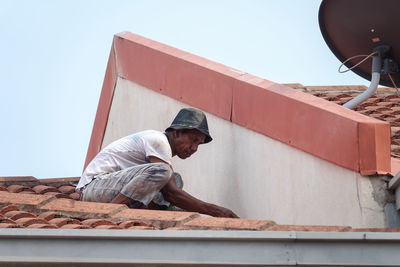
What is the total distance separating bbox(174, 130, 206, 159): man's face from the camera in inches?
320

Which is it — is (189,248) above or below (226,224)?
below

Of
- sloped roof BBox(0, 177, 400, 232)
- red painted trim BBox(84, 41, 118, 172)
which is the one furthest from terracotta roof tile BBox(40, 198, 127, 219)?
red painted trim BBox(84, 41, 118, 172)

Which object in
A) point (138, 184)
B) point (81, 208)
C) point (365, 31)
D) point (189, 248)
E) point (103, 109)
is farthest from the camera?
point (103, 109)

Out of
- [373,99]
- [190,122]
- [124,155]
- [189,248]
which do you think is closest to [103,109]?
[373,99]

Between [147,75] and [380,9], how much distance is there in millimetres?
2614

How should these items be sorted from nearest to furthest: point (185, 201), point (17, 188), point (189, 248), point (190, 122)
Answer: point (189, 248) → point (185, 201) → point (190, 122) → point (17, 188)

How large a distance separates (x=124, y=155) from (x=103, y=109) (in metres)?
3.48

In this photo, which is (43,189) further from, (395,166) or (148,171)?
(395,166)

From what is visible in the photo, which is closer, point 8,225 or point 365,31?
point 8,225

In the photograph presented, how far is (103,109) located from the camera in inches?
455

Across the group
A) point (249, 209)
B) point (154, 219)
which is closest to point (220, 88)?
point (249, 209)

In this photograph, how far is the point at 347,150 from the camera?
7.31 metres

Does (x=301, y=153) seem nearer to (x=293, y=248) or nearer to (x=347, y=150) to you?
(x=347, y=150)

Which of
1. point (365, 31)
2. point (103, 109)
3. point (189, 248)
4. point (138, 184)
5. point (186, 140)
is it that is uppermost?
point (365, 31)
